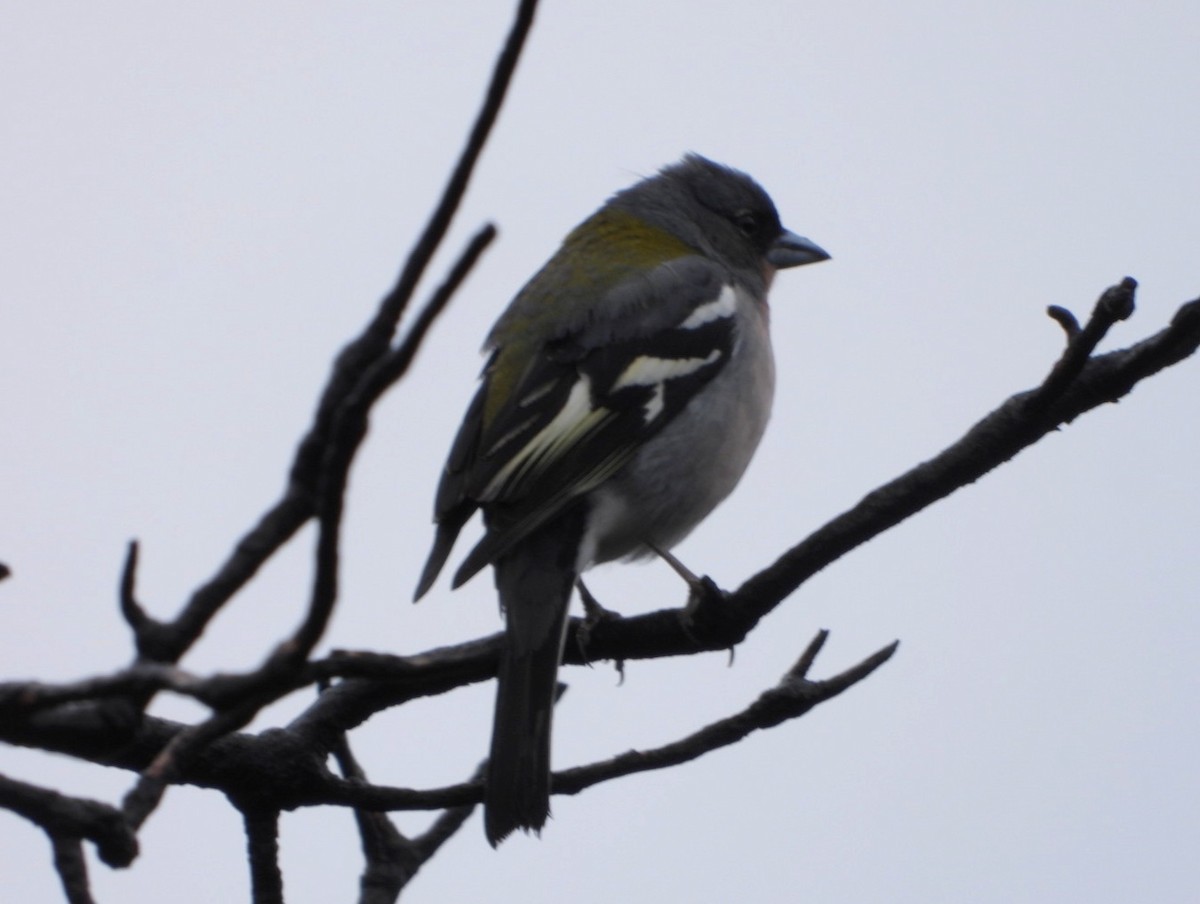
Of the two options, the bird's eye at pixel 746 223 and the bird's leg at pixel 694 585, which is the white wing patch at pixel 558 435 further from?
the bird's eye at pixel 746 223

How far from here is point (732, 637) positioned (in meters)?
3.76

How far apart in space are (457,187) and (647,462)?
11.4 ft

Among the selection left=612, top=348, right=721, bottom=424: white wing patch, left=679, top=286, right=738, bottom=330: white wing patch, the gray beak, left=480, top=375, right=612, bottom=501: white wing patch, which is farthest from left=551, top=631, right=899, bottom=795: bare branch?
the gray beak

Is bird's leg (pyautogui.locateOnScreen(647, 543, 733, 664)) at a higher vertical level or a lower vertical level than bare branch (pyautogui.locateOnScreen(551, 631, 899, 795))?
higher

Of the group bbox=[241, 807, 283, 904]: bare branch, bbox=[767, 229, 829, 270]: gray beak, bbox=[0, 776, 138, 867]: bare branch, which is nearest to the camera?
bbox=[0, 776, 138, 867]: bare branch

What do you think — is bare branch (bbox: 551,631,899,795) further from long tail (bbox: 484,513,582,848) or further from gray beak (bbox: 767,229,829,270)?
gray beak (bbox: 767,229,829,270)

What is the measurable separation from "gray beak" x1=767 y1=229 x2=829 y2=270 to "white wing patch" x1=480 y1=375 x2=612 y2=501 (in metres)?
2.21

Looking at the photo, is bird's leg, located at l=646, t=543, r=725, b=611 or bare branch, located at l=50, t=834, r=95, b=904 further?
bird's leg, located at l=646, t=543, r=725, b=611

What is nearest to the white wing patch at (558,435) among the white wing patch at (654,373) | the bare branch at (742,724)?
the white wing patch at (654,373)

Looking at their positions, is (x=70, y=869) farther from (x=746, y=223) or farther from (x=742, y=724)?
(x=746, y=223)

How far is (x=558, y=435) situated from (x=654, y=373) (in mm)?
542

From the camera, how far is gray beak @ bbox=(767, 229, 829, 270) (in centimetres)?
713

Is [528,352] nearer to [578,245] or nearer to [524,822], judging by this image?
[578,245]

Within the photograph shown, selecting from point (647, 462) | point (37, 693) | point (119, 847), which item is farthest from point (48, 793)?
point (647, 462)
